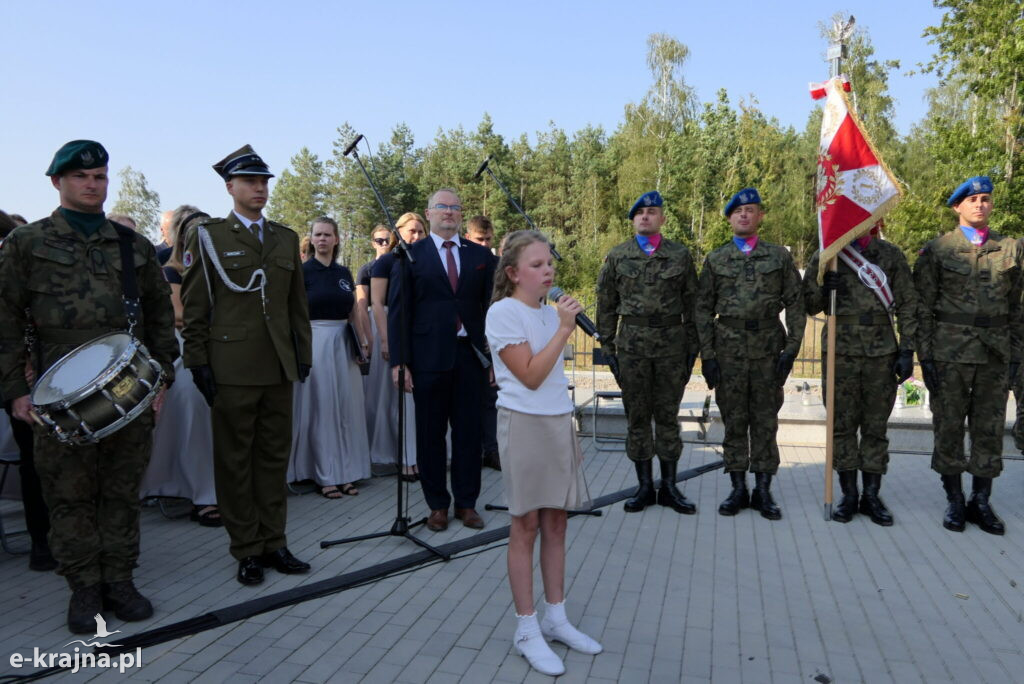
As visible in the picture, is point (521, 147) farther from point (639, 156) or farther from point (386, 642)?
point (386, 642)

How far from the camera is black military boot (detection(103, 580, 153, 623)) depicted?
3.78 metres

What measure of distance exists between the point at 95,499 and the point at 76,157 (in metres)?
1.67

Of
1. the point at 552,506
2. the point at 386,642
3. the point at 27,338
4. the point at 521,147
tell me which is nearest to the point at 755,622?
the point at 552,506

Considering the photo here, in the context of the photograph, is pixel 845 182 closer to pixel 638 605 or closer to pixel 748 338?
Answer: pixel 748 338

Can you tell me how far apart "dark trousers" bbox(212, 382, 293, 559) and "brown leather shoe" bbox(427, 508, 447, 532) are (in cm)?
108

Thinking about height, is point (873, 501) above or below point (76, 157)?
below

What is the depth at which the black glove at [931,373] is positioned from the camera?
539 cm

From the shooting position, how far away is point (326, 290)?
617 cm

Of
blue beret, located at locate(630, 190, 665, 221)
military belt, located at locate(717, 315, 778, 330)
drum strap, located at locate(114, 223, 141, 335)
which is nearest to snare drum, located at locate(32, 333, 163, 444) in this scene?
drum strap, located at locate(114, 223, 141, 335)

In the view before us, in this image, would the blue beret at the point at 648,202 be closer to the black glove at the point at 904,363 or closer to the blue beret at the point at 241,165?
the black glove at the point at 904,363

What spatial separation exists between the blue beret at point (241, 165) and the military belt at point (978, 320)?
456cm

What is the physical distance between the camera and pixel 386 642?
3.58 m

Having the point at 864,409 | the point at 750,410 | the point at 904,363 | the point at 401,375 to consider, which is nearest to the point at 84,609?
the point at 401,375

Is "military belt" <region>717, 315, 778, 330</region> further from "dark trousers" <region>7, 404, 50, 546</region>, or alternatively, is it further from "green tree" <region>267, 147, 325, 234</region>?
"green tree" <region>267, 147, 325, 234</region>
